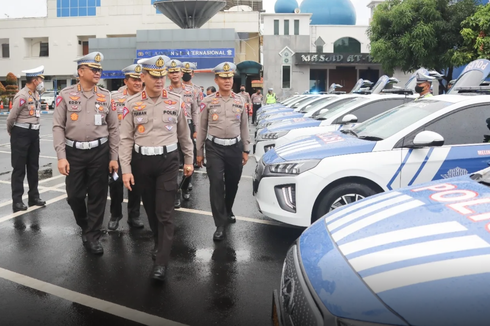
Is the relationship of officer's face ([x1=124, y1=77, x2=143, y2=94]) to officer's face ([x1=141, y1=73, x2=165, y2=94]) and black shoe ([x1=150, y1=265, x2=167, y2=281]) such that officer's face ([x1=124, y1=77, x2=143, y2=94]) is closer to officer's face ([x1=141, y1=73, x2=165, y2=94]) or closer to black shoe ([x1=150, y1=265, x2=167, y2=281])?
officer's face ([x1=141, y1=73, x2=165, y2=94])

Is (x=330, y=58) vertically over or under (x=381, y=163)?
over

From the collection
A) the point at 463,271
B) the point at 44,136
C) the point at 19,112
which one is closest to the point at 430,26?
the point at 44,136

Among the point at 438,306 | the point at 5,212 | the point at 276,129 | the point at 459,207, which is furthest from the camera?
the point at 276,129

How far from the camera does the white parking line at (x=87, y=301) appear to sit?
3.57 meters

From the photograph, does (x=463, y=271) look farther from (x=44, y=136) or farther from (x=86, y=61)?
(x=44, y=136)

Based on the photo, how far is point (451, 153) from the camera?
5031 millimetres

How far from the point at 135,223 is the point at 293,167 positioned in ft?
7.12

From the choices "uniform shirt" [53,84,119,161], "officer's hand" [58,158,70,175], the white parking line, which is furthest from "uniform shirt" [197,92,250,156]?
the white parking line

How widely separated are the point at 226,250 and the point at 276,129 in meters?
4.91

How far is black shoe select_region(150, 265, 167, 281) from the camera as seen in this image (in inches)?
169

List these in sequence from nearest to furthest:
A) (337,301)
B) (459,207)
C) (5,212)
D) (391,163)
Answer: (337,301)
(459,207)
(391,163)
(5,212)

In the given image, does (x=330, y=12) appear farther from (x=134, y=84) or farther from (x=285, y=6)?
(x=134, y=84)

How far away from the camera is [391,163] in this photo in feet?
16.5

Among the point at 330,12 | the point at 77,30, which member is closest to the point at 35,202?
the point at 330,12
